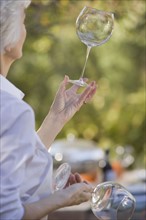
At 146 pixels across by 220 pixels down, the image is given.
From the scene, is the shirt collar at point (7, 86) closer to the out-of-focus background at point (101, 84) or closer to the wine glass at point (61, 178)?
the wine glass at point (61, 178)

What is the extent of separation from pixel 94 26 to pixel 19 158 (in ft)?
4.05

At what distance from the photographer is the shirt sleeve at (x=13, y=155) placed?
8.21ft

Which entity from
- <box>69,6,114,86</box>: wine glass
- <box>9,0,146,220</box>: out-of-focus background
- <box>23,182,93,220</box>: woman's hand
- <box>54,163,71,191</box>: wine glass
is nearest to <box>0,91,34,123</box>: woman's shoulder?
<box>23,182,93,220</box>: woman's hand

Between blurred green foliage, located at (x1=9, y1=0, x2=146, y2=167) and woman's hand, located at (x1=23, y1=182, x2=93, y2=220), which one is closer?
woman's hand, located at (x1=23, y1=182, x2=93, y2=220)

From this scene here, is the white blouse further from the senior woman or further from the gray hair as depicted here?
the gray hair

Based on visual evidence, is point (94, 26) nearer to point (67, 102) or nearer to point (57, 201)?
point (67, 102)

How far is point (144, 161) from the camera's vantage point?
1393 cm

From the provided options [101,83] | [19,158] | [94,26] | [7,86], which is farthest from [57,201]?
[101,83]

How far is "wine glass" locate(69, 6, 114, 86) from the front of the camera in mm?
3615

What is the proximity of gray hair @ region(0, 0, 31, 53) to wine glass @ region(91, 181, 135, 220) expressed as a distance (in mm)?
537

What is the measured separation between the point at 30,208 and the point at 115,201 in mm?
357

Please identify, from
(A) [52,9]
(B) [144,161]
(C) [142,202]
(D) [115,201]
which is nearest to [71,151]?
(A) [52,9]

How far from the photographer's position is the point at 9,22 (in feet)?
8.66

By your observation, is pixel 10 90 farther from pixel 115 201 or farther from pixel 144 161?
pixel 144 161
